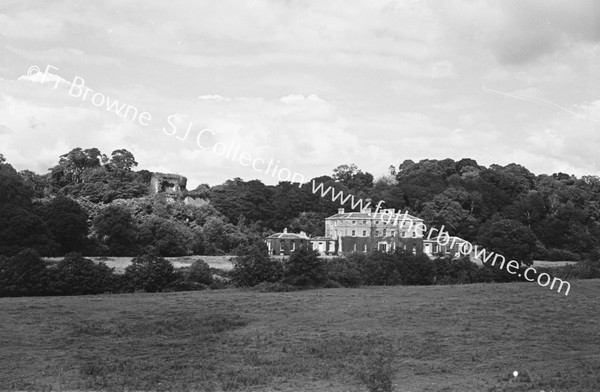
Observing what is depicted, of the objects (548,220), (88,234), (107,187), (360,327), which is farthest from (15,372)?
(548,220)

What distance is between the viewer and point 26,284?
44781 mm

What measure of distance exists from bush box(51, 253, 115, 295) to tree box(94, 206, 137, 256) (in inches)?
662

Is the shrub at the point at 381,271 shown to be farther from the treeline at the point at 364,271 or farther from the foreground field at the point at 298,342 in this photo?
the foreground field at the point at 298,342

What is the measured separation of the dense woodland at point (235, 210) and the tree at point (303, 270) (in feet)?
52.7

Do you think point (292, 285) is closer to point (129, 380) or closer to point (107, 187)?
point (129, 380)

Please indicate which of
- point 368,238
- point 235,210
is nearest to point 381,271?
point 368,238

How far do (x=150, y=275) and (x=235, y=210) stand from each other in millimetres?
41750

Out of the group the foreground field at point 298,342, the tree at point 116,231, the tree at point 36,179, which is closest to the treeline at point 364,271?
the foreground field at point 298,342

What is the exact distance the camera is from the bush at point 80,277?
1805 inches

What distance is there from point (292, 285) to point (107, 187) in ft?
128

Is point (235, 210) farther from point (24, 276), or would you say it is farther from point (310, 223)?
point (24, 276)

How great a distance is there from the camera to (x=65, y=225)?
2502 inches

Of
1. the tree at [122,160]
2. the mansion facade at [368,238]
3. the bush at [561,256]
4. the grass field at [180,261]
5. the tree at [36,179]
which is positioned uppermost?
the tree at [122,160]

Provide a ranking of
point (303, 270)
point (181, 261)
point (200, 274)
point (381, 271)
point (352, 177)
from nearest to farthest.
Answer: point (303, 270) → point (200, 274) → point (381, 271) → point (181, 261) → point (352, 177)
